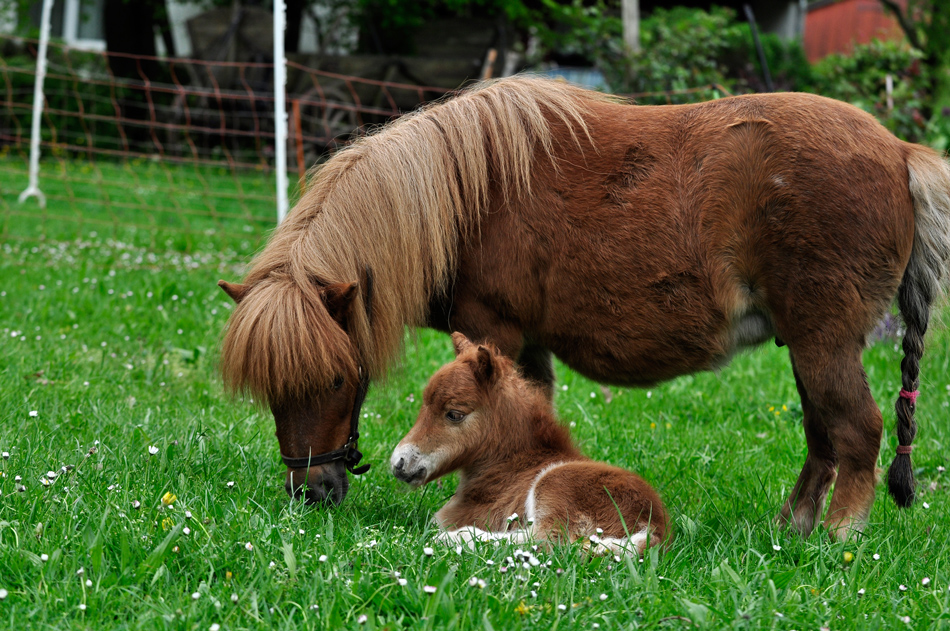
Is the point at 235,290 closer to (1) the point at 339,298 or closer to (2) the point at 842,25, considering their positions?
(1) the point at 339,298

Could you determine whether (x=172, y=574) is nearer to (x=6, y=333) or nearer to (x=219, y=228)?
(x=6, y=333)

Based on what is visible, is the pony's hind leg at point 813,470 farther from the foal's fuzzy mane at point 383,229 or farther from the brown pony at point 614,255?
the foal's fuzzy mane at point 383,229

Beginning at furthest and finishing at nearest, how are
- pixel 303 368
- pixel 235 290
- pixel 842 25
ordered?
pixel 842 25
pixel 235 290
pixel 303 368

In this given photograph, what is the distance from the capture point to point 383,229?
343cm

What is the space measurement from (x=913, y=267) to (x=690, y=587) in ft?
5.44

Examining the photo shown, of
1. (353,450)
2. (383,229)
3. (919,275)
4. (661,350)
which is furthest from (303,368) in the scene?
(919,275)

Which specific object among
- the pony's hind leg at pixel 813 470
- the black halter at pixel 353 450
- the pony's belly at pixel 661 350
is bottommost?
the pony's hind leg at pixel 813 470

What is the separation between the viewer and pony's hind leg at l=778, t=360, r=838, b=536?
Result: 3.66 meters

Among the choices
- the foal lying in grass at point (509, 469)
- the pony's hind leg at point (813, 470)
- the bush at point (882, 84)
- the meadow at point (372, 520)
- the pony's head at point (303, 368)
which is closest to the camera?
the meadow at point (372, 520)

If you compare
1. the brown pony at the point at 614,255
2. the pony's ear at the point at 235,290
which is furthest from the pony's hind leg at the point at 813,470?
the pony's ear at the point at 235,290

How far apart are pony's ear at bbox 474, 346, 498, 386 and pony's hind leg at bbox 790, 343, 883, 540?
3.86ft

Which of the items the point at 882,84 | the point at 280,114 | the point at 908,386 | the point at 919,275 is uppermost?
the point at 882,84

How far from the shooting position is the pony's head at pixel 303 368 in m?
3.07

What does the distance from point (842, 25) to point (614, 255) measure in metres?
19.0
